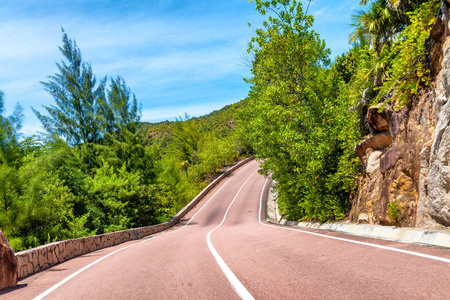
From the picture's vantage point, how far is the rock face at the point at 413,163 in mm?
7031

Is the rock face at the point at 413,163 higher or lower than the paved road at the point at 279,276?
higher

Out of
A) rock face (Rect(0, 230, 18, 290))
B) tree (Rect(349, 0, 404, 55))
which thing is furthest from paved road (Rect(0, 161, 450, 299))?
tree (Rect(349, 0, 404, 55))

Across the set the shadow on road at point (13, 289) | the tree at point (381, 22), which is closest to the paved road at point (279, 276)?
the shadow on road at point (13, 289)

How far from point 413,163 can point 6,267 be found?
35.2 ft

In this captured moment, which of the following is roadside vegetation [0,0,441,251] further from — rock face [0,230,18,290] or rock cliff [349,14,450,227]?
rock face [0,230,18,290]

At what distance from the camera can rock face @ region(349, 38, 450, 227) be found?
7031mm

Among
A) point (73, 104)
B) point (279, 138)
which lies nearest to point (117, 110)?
point (73, 104)

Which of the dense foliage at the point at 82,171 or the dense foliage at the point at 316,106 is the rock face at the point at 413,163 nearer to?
the dense foliage at the point at 316,106

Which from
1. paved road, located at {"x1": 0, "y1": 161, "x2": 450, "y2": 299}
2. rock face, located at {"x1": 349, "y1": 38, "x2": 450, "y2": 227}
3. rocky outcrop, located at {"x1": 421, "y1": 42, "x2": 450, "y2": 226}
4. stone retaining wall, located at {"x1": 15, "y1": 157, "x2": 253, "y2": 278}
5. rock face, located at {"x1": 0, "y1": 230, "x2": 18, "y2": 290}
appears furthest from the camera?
stone retaining wall, located at {"x1": 15, "y1": 157, "x2": 253, "y2": 278}

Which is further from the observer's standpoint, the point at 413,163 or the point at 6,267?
the point at 413,163

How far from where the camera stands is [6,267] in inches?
252

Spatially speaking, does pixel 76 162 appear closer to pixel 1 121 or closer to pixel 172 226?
pixel 1 121

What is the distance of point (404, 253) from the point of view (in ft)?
17.9

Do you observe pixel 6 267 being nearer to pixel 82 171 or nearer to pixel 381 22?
pixel 381 22
